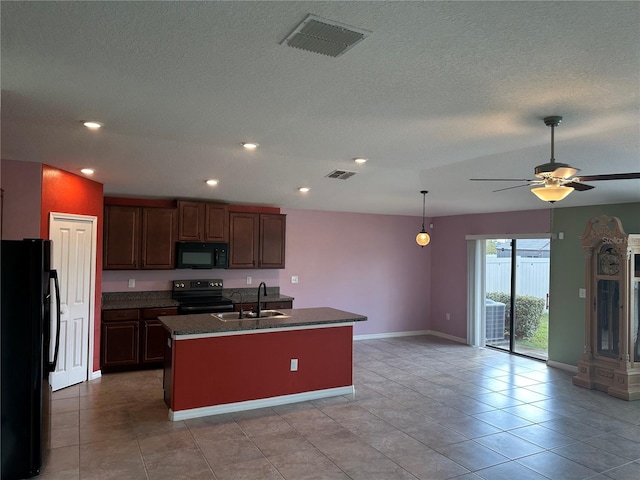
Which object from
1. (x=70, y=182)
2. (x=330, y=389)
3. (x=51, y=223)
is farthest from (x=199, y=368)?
(x=70, y=182)

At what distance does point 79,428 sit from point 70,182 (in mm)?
2541

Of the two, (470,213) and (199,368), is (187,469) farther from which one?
(470,213)

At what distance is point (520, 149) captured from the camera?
4285 mm

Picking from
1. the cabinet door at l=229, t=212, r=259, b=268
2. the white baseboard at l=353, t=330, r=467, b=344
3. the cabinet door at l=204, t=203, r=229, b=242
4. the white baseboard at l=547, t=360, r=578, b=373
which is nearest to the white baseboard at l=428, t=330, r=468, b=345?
the white baseboard at l=353, t=330, r=467, b=344

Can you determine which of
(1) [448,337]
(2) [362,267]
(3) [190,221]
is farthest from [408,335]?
(3) [190,221]

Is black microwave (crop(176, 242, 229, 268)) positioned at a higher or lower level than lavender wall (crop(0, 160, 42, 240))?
lower

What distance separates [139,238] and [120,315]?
Answer: 3.42 feet

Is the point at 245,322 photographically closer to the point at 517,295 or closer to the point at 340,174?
the point at 340,174

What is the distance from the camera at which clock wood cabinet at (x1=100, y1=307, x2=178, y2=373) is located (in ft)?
18.7

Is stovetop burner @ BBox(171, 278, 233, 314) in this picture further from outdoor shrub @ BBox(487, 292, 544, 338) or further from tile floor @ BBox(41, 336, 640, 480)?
outdoor shrub @ BBox(487, 292, 544, 338)

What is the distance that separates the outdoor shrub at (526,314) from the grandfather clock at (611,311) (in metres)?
1.42

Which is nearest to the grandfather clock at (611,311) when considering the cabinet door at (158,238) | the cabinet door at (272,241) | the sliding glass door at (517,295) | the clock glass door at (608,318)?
the clock glass door at (608,318)

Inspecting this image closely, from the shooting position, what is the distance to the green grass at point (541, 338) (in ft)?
23.1

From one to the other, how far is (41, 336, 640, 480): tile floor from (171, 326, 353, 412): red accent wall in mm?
206
